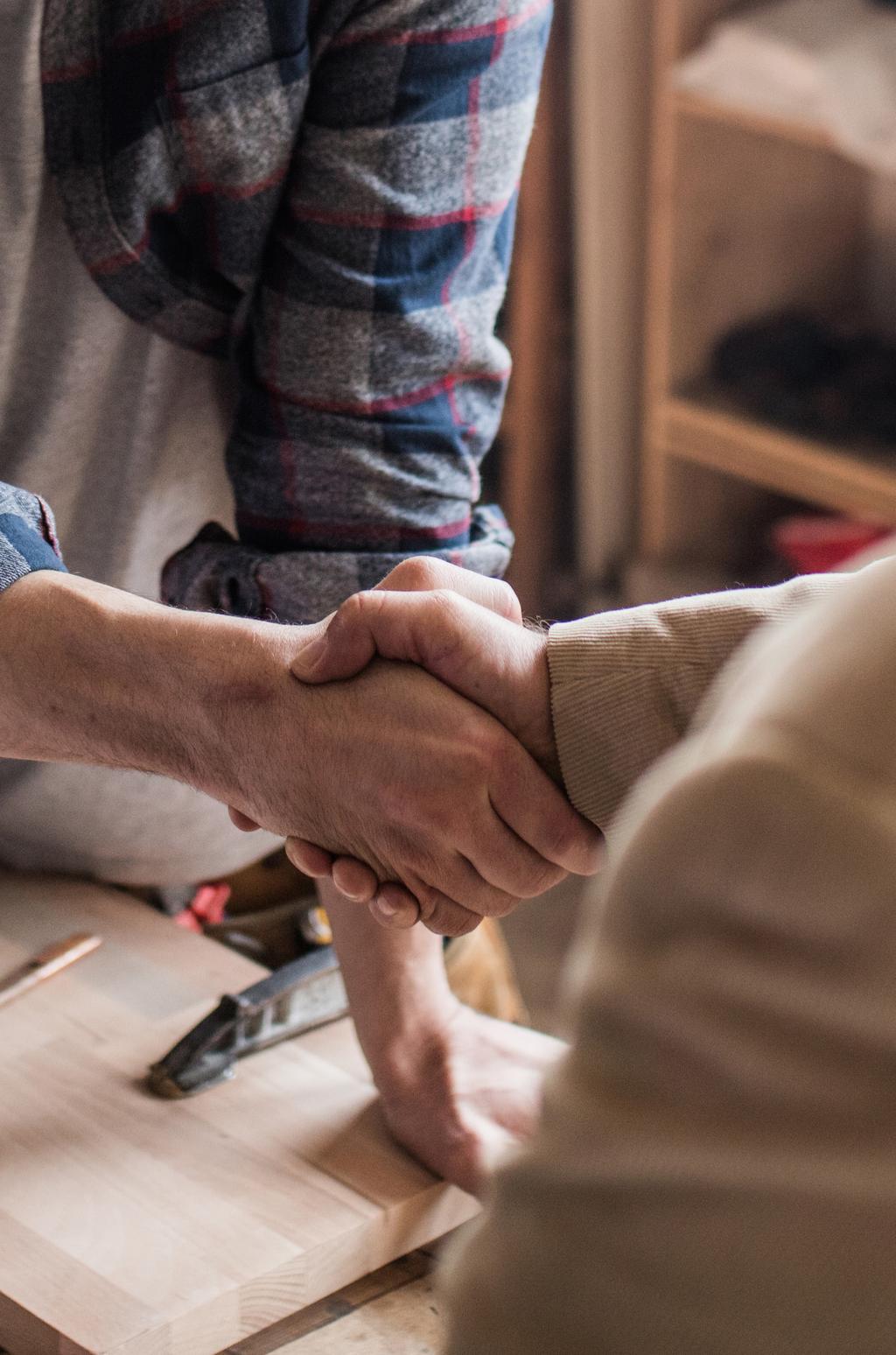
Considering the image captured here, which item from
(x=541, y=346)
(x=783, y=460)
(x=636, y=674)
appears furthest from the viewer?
(x=541, y=346)

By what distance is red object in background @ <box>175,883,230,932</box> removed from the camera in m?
1.10

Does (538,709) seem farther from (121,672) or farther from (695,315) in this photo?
(695,315)

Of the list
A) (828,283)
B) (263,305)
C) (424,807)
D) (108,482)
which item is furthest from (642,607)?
(828,283)

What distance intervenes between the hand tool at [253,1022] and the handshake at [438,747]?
114mm

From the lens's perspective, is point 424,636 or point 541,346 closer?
point 424,636

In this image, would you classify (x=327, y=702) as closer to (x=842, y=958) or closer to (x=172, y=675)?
(x=172, y=675)

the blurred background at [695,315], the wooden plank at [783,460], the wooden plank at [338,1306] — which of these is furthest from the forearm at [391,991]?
the wooden plank at [783,460]

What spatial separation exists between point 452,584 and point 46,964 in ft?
1.19

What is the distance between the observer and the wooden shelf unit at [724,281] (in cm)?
200

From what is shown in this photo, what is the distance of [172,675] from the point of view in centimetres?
82

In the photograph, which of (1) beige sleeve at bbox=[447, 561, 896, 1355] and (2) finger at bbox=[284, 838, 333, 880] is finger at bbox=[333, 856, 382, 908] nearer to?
(2) finger at bbox=[284, 838, 333, 880]

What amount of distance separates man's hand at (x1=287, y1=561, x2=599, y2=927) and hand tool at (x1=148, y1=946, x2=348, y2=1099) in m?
0.21

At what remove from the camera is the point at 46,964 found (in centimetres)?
96

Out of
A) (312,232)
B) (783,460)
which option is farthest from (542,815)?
(783,460)
